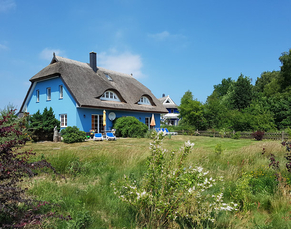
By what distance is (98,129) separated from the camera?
2241 centimetres

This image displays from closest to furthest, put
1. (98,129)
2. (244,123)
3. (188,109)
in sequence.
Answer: (98,129) → (244,123) → (188,109)

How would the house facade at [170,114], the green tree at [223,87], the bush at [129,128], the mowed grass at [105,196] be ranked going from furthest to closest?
the green tree at [223,87], the house facade at [170,114], the bush at [129,128], the mowed grass at [105,196]

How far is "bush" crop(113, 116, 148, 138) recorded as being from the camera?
865 inches

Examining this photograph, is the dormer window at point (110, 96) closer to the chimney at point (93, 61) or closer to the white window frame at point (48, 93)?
the chimney at point (93, 61)

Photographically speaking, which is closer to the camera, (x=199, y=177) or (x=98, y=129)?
(x=199, y=177)

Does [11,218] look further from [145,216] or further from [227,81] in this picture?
[227,81]

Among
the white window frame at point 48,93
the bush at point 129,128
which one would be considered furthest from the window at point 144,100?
the white window frame at point 48,93

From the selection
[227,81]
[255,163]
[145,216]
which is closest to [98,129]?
[255,163]

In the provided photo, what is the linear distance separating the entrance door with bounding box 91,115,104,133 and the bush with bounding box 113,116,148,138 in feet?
4.46

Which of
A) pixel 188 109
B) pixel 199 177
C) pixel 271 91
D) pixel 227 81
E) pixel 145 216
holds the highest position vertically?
pixel 227 81

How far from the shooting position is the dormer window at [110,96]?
23.0m

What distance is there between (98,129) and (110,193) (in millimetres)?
18385

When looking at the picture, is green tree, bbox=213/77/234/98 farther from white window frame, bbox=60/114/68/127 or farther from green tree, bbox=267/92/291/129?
white window frame, bbox=60/114/68/127

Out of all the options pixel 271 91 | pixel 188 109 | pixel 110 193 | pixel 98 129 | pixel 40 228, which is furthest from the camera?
pixel 271 91
